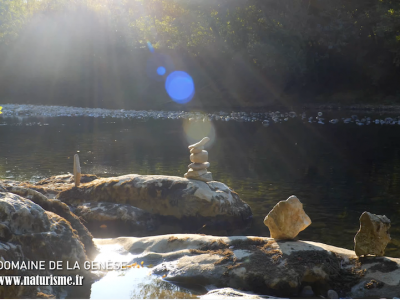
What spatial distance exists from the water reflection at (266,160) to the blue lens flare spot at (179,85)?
85.8ft

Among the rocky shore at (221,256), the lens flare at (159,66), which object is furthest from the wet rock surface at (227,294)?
the lens flare at (159,66)

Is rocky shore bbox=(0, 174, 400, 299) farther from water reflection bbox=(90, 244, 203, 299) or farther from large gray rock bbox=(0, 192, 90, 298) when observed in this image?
water reflection bbox=(90, 244, 203, 299)

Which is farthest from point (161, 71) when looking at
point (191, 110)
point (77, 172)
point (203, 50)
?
point (77, 172)

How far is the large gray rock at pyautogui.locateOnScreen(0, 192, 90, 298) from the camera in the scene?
672 cm

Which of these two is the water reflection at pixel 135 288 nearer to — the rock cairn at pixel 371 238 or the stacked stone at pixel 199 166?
the rock cairn at pixel 371 238

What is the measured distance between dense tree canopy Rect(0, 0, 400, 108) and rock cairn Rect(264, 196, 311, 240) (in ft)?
135

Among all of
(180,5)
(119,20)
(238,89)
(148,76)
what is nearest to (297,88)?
(238,89)

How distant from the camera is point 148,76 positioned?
70.4 metres

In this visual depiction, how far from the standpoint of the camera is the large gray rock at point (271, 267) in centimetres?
771

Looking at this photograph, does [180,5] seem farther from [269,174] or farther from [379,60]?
[269,174]

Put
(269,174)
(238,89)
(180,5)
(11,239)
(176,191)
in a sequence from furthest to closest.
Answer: (238,89)
(180,5)
(269,174)
(176,191)
(11,239)

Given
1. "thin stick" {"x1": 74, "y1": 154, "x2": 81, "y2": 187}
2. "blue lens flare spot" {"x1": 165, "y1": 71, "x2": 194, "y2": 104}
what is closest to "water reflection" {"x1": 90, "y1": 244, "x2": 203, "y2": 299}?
"thin stick" {"x1": 74, "y1": 154, "x2": 81, "y2": 187}

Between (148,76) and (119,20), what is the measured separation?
1180 cm

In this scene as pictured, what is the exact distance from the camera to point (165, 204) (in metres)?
12.7
